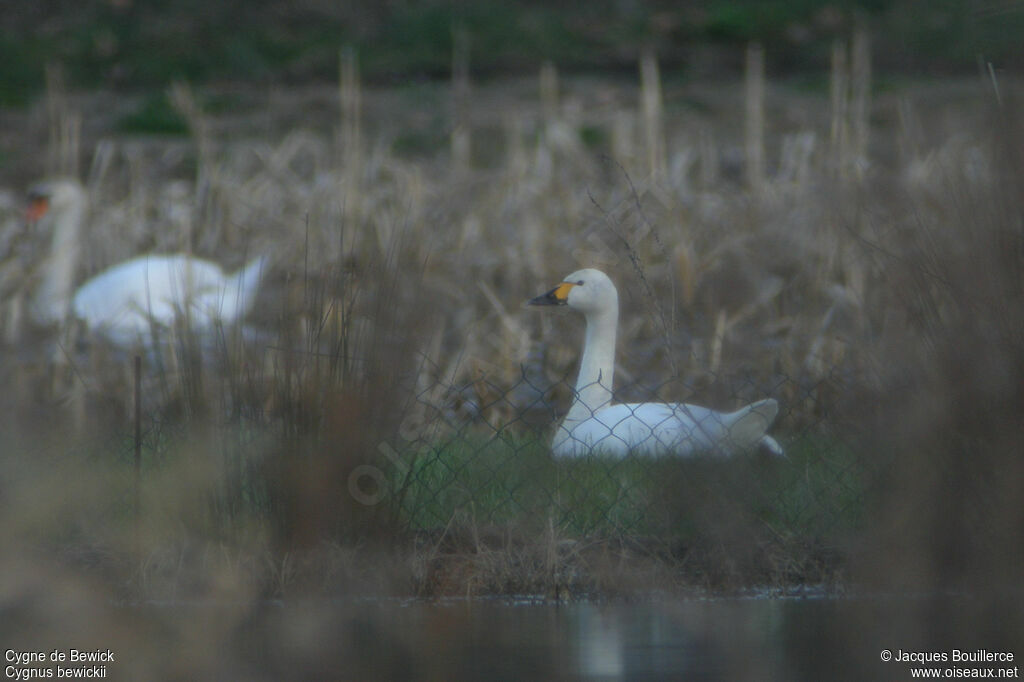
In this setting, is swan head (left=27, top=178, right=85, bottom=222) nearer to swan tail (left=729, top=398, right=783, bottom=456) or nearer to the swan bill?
the swan bill

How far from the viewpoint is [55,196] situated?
876 cm

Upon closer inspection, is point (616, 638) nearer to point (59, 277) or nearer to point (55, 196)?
point (59, 277)

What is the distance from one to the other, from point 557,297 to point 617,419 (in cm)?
99

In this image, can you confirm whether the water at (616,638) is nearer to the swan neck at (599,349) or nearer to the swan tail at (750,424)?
the swan tail at (750,424)

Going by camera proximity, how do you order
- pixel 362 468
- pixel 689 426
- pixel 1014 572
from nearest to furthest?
1. pixel 1014 572
2. pixel 362 468
3. pixel 689 426

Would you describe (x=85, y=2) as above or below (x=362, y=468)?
above

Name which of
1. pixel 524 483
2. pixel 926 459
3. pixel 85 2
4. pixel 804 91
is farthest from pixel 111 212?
pixel 85 2

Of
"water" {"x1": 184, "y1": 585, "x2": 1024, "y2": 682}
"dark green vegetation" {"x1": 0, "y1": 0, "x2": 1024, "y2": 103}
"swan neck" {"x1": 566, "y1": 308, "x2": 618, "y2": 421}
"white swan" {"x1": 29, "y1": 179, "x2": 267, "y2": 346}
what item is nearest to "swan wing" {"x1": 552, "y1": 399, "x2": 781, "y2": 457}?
"swan neck" {"x1": 566, "y1": 308, "x2": 618, "y2": 421}

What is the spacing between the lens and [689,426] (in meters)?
5.13

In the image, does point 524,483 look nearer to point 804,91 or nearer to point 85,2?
point 804,91

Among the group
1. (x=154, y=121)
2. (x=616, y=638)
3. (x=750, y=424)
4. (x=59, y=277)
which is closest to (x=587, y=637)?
(x=616, y=638)

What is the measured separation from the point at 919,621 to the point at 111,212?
6.38 meters

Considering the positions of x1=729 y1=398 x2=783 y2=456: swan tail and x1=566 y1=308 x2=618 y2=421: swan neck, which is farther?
x1=566 y1=308 x2=618 y2=421: swan neck

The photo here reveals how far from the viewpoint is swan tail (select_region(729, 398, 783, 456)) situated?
490 cm
